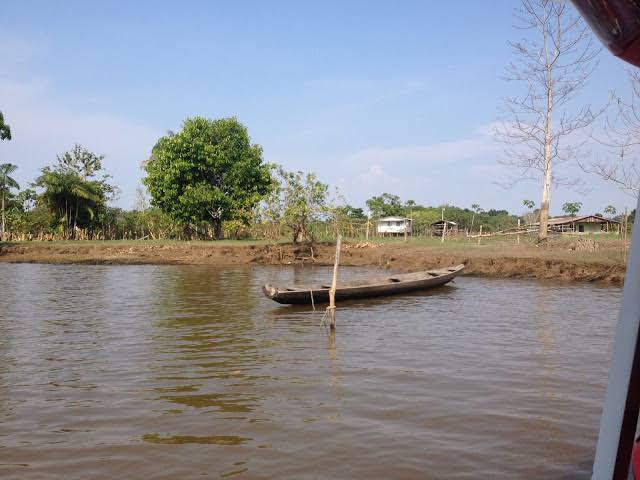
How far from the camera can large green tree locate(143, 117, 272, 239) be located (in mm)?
31359

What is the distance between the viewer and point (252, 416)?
5.39 m

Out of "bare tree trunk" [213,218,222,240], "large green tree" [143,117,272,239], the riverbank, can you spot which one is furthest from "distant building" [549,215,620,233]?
"bare tree trunk" [213,218,222,240]

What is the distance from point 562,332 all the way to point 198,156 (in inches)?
1027

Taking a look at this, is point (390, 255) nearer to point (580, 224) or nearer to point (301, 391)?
point (301, 391)

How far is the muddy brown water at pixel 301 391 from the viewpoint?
172 inches

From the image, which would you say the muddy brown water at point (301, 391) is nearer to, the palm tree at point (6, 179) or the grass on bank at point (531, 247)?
the grass on bank at point (531, 247)

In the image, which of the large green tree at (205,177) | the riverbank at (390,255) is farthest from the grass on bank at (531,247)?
the large green tree at (205,177)

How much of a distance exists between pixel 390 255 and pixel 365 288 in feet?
33.0

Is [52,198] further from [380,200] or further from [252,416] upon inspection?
[380,200]

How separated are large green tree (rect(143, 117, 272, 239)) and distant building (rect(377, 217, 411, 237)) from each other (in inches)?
814

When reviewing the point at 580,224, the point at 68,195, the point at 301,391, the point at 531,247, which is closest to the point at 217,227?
the point at 68,195

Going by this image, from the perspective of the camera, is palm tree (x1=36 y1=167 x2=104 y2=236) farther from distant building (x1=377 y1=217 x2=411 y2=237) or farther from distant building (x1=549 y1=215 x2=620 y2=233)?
distant building (x1=549 y1=215 x2=620 y2=233)

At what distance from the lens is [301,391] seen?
6.20 metres

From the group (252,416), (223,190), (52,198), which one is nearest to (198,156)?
(223,190)
